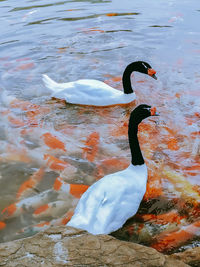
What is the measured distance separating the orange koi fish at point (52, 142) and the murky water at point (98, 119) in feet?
0.04

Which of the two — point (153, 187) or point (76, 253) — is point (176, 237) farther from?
point (76, 253)

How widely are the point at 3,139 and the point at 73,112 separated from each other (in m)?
1.28

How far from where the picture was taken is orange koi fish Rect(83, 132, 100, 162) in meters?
4.71

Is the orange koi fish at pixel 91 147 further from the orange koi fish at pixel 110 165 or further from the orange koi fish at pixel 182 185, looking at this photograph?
the orange koi fish at pixel 182 185

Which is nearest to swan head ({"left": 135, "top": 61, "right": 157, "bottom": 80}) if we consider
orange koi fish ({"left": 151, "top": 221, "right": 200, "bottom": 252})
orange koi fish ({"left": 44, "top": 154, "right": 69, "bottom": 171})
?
orange koi fish ({"left": 44, "top": 154, "right": 69, "bottom": 171})

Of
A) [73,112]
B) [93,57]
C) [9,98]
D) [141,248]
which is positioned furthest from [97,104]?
[141,248]

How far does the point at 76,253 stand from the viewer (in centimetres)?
254

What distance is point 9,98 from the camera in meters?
6.40

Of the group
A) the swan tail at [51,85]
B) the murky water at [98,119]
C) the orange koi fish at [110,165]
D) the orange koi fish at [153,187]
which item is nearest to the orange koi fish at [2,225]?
the murky water at [98,119]

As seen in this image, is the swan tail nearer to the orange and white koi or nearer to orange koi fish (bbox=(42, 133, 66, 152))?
orange koi fish (bbox=(42, 133, 66, 152))

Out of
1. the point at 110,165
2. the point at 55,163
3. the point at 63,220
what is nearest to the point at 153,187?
the point at 110,165

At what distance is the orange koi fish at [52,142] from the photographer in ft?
16.3

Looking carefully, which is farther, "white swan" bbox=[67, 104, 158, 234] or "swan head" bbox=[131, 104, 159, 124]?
"swan head" bbox=[131, 104, 159, 124]

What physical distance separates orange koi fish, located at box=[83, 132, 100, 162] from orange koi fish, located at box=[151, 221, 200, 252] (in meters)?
1.58
